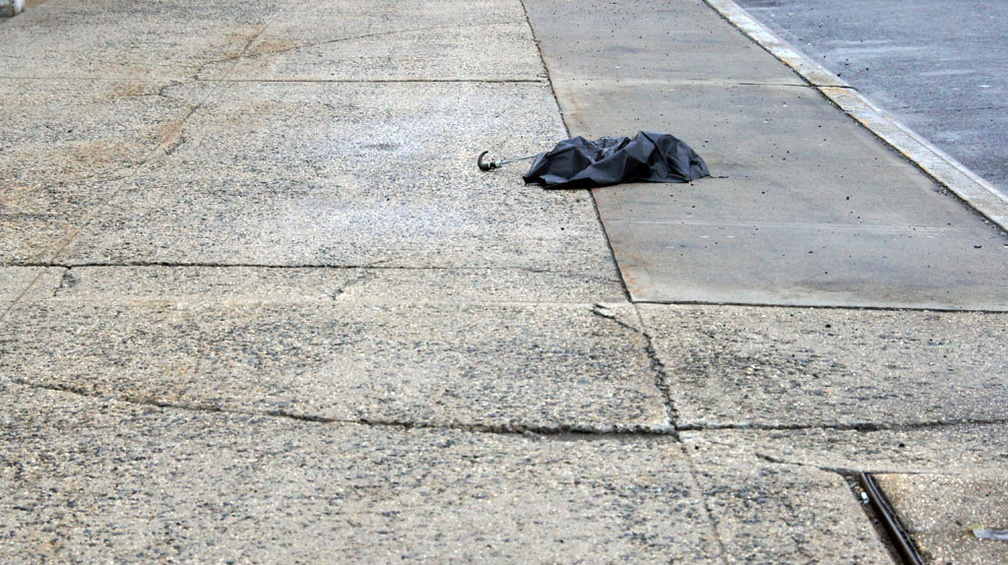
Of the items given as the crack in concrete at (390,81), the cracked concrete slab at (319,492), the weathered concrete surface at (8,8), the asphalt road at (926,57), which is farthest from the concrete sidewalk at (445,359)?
the weathered concrete surface at (8,8)

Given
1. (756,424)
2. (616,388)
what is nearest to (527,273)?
(616,388)

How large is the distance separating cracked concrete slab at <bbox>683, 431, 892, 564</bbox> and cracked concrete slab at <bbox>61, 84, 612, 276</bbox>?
2.16 meters

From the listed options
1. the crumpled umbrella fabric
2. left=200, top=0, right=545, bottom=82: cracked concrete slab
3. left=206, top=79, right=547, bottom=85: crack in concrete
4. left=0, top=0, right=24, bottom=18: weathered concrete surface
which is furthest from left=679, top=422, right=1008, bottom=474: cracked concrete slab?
left=0, top=0, right=24, bottom=18: weathered concrete surface

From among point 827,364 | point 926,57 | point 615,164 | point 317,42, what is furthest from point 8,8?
point 827,364

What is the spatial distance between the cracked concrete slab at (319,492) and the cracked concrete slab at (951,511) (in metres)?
0.71

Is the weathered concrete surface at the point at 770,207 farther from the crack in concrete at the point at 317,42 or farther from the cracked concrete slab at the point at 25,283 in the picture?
the cracked concrete slab at the point at 25,283

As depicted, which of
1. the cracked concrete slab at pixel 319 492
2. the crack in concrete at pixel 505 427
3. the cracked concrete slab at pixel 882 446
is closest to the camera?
the cracked concrete slab at pixel 319 492

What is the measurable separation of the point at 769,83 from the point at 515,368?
7168 mm

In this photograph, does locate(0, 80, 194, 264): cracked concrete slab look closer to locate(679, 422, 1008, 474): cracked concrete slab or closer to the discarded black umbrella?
the discarded black umbrella

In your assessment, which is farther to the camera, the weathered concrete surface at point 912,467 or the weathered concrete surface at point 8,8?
the weathered concrete surface at point 8,8

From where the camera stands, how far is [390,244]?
6395 mm

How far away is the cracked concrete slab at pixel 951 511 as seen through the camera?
3580mm

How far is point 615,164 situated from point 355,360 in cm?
349

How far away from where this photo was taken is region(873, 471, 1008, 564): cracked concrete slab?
358 centimetres
